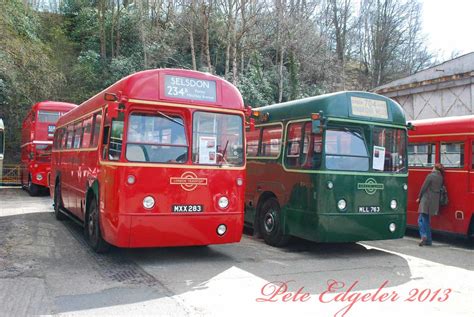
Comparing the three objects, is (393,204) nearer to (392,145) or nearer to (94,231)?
(392,145)

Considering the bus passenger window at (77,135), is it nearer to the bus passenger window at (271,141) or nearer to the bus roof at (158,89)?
the bus roof at (158,89)

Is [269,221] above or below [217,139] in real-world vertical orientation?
below

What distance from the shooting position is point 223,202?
8.08 metres

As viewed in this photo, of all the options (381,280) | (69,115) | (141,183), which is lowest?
(381,280)

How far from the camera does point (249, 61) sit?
3134cm

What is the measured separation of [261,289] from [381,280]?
1.99 m

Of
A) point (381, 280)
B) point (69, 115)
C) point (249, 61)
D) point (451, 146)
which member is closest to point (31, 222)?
point (69, 115)

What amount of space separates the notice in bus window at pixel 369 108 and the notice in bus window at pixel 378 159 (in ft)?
2.04

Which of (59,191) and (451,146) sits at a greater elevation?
(451,146)

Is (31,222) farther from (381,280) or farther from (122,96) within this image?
(381,280)

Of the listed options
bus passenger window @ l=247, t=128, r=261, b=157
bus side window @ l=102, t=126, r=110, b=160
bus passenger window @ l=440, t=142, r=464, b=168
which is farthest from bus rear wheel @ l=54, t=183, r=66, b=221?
bus passenger window @ l=440, t=142, r=464, b=168

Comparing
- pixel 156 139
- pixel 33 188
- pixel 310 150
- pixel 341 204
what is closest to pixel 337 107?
pixel 310 150

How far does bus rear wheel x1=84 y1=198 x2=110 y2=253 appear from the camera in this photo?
8.48 m

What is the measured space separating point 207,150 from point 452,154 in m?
5.98
